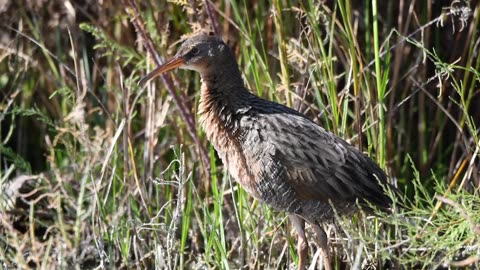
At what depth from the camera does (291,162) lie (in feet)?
11.5

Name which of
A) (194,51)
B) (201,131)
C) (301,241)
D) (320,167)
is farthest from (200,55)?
(301,241)

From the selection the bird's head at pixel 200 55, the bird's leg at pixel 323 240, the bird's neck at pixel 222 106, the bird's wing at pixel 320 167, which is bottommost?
the bird's leg at pixel 323 240

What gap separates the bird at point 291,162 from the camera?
351 cm

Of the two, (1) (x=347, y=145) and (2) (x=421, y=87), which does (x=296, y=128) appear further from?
(2) (x=421, y=87)

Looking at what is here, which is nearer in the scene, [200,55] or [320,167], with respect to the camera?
[320,167]

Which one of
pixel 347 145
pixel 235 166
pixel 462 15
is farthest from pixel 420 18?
pixel 235 166

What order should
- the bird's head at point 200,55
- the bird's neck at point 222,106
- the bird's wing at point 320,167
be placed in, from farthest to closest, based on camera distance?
1. the bird's head at point 200,55
2. the bird's neck at point 222,106
3. the bird's wing at point 320,167

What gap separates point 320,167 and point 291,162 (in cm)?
11

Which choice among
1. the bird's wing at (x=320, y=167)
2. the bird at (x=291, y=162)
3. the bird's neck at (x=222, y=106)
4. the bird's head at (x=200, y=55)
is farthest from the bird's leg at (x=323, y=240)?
the bird's head at (x=200, y=55)

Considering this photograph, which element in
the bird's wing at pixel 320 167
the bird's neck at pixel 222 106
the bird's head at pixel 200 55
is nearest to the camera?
the bird's wing at pixel 320 167

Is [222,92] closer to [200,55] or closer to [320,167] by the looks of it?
[200,55]

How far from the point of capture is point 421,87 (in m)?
3.87

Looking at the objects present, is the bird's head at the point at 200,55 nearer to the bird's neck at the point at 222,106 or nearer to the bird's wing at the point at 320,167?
the bird's neck at the point at 222,106

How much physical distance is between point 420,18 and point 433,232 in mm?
1534
